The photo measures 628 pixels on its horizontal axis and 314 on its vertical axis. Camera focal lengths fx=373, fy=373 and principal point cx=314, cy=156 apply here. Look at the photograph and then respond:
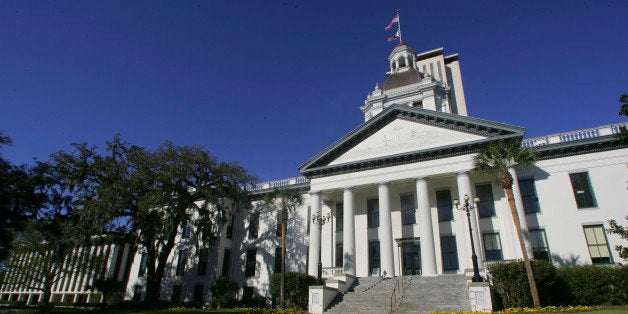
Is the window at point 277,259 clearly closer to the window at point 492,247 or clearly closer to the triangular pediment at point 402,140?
the triangular pediment at point 402,140

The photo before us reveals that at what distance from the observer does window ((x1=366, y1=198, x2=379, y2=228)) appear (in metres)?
30.3

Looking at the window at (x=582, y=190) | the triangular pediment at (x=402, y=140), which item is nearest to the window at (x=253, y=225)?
the triangular pediment at (x=402, y=140)

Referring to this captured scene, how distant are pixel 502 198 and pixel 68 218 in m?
33.1

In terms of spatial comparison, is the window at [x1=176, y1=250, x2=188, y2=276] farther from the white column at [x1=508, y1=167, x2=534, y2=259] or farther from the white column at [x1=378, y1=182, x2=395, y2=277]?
the white column at [x1=508, y1=167, x2=534, y2=259]

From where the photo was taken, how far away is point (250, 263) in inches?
1336

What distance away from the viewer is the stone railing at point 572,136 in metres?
24.5

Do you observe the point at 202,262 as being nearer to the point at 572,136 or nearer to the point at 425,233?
the point at 425,233

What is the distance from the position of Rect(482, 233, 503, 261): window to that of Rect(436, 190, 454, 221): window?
2713 millimetres

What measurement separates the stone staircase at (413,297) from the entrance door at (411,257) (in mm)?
3871

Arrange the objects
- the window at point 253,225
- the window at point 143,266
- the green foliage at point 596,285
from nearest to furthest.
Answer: the green foliage at point 596,285 < the window at point 253,225 < the window at point 143,266

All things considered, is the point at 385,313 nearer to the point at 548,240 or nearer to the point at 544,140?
the point at 548,240

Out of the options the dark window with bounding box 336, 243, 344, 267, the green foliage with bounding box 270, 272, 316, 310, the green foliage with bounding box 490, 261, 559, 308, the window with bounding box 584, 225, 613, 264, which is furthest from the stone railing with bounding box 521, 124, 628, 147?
the green foliage with bounding box 270, 272, 316, 310

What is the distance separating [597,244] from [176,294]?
33249 mm

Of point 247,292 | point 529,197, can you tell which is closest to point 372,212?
point 529,197
